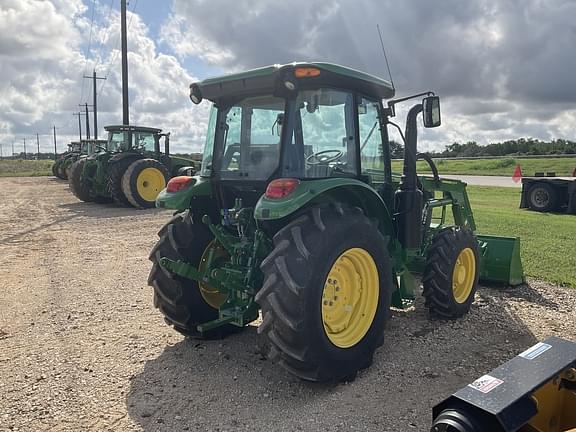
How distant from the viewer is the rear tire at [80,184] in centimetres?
1773

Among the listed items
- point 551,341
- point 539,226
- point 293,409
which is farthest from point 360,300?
point 539,226

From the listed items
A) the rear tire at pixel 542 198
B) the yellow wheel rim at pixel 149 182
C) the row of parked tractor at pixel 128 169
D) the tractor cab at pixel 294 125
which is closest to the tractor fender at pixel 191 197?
the tractor cab at pixel 294 125

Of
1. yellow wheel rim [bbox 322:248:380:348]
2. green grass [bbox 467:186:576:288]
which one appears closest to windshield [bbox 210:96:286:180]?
yellow wheel rim [bbox 322:248:380:348]

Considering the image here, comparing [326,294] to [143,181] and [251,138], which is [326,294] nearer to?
[251,138]

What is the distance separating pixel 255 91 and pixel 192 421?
8.30 feet

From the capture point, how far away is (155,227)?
12.2m

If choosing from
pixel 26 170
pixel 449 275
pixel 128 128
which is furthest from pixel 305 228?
pixel 26 170

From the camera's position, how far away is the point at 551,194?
48.5ft

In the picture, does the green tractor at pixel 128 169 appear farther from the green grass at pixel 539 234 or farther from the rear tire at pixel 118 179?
the green grass at pixel 539 234

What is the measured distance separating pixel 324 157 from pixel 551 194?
1265 centimetres

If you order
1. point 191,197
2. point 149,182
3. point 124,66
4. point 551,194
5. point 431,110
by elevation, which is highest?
point 124,66

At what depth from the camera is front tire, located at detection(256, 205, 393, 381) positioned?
11.7 feet

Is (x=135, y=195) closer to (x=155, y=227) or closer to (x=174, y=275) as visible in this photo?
(x=155, y=227)

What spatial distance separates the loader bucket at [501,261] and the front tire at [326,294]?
9.32 feet
